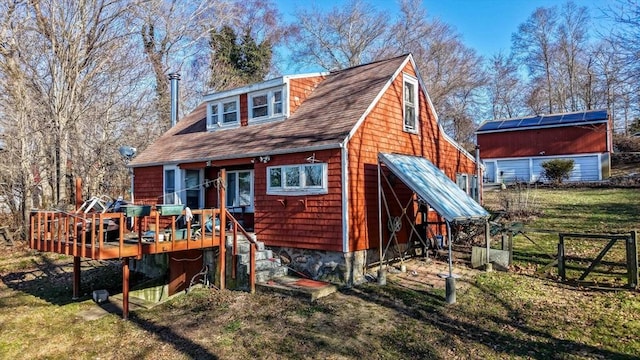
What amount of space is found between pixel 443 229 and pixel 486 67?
27.4 m

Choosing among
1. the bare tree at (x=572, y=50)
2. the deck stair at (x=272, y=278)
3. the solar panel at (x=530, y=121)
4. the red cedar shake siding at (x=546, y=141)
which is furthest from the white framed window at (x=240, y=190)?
the bare tree at (x=572, y=50)

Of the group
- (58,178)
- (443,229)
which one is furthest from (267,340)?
(58,178)

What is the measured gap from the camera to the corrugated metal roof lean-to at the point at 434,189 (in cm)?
905

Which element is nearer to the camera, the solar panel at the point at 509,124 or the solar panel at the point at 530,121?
the solar panel at the point at 530,121

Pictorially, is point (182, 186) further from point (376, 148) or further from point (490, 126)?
point (490, 126)

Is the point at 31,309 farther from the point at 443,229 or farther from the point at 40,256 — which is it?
the point at 443,229

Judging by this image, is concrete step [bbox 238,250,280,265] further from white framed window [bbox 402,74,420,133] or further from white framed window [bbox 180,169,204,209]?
white framed window [bbox 402,74,420,133]

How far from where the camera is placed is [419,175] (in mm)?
10578

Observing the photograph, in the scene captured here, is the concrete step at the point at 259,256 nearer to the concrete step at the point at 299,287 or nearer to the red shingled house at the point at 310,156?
the red shingled house at the point at 310,156

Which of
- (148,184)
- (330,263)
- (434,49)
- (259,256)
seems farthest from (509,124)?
(259,256)

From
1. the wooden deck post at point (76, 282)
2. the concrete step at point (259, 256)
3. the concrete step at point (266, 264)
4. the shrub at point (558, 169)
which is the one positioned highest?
the shrub at point (558, 169)

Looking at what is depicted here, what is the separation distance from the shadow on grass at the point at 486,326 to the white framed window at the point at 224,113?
7390mm

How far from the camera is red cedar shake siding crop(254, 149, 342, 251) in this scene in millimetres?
10039

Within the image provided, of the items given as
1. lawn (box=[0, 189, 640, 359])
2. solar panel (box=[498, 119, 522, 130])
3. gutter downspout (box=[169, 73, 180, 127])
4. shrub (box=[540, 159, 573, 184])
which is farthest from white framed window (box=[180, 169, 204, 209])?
solar panel (box=[498, 119, 522, 130])
